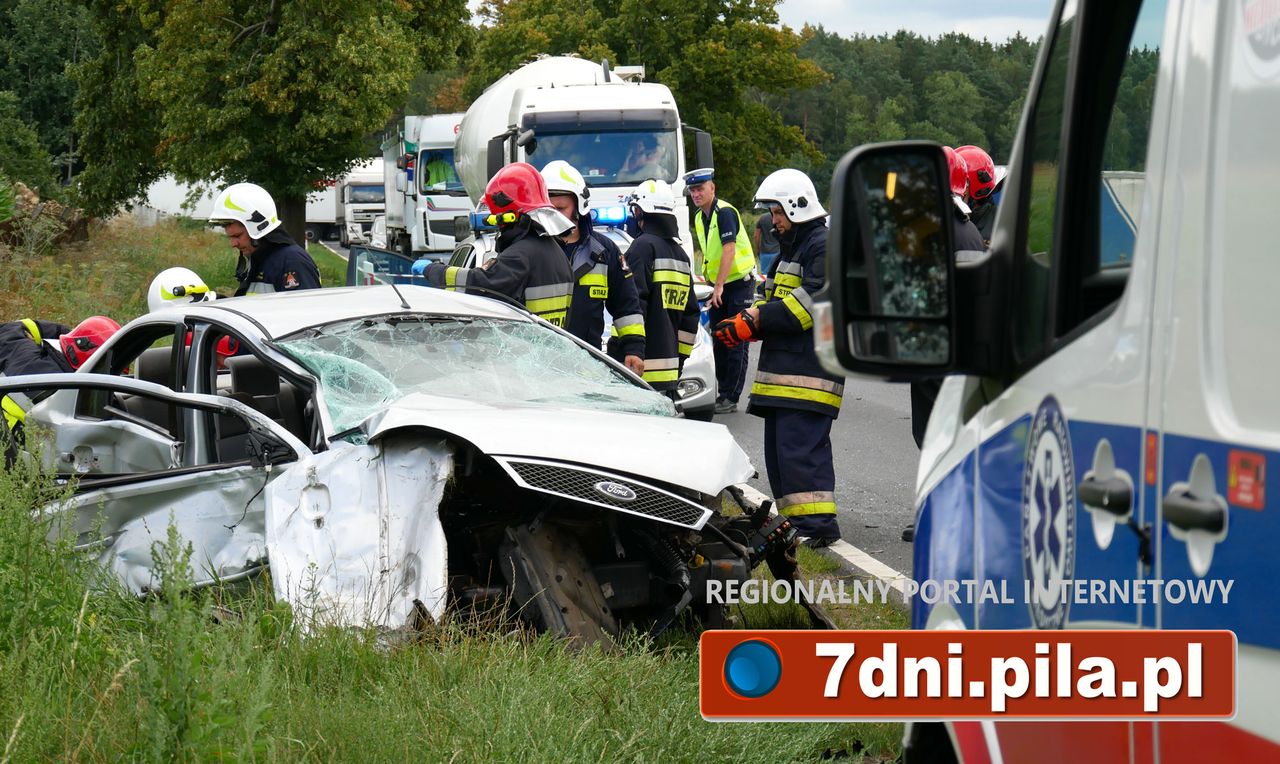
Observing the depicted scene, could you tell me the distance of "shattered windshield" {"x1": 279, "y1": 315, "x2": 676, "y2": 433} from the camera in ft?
16.4

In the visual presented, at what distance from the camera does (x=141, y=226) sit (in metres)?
33.4

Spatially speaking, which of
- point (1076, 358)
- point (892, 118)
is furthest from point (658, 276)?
point (892, 118)

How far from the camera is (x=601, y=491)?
4.51 m

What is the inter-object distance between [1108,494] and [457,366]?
159 inches

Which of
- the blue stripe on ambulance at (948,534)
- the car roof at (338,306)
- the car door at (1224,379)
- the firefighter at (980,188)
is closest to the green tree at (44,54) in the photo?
the firefighter at (980,188)

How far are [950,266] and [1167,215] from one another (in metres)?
0.40

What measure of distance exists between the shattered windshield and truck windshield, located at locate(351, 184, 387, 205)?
42.0 m

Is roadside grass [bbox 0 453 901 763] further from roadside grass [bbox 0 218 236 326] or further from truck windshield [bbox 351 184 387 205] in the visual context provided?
truck windshield [bbox 351 184 387 205]


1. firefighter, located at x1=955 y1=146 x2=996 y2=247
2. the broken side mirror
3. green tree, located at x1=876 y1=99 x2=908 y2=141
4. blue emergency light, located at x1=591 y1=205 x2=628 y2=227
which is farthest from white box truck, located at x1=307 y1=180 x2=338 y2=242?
firefighter, located at x1=955 y1=146 x2=996 y2=247

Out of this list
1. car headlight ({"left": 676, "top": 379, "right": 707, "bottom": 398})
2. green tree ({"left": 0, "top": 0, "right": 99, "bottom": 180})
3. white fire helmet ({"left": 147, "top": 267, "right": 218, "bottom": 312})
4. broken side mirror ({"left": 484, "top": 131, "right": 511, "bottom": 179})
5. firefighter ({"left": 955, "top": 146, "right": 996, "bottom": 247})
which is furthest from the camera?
green tree ({"left": 0, "top": 0, "right": 99, "bottom": 180})

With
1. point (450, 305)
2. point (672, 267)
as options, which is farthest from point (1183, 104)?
point (672, 267)

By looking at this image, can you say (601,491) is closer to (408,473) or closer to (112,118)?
(408,473)

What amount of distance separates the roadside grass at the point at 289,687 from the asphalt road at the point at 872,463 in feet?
9.24

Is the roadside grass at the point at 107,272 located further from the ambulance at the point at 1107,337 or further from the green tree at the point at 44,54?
the ambulance at the point at 1107,337
